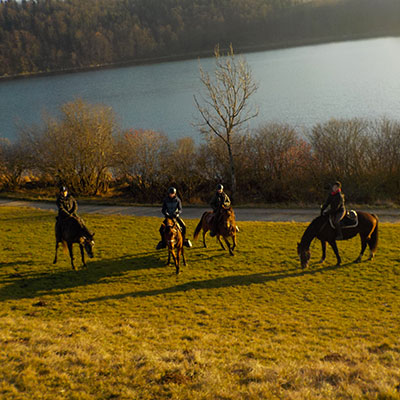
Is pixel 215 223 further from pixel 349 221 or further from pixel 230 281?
pixel 349 221

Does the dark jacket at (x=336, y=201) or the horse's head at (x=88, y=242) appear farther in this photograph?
the horse's head at (x=88, y=242)

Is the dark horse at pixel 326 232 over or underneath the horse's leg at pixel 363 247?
over

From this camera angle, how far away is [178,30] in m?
155

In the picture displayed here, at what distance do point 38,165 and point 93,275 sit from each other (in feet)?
98.9

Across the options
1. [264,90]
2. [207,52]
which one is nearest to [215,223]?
[264,90]

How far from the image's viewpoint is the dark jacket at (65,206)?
16.2 m

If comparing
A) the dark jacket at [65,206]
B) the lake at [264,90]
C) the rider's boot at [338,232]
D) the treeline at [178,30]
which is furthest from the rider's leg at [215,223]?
the treeline at [178,30]

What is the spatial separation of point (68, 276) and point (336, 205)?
11.0m

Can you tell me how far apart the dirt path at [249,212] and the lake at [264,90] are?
1877 cm

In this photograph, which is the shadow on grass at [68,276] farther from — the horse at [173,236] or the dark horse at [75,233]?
the horse at [173,236]

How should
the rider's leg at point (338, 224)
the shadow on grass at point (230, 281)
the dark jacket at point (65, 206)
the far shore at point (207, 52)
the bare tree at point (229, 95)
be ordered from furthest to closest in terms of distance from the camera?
the far shore at point (207, 52)
the bare tree at point (229, 95)
the dark jacket at point (65, 206)
the rider's leg at point (338, 224)
the shadow on grass at point (230, 281)

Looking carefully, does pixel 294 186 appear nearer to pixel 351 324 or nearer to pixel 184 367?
pixel 351 324

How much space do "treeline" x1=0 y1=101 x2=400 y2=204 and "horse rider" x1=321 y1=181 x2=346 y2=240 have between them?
900 inches

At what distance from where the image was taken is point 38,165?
139ft
